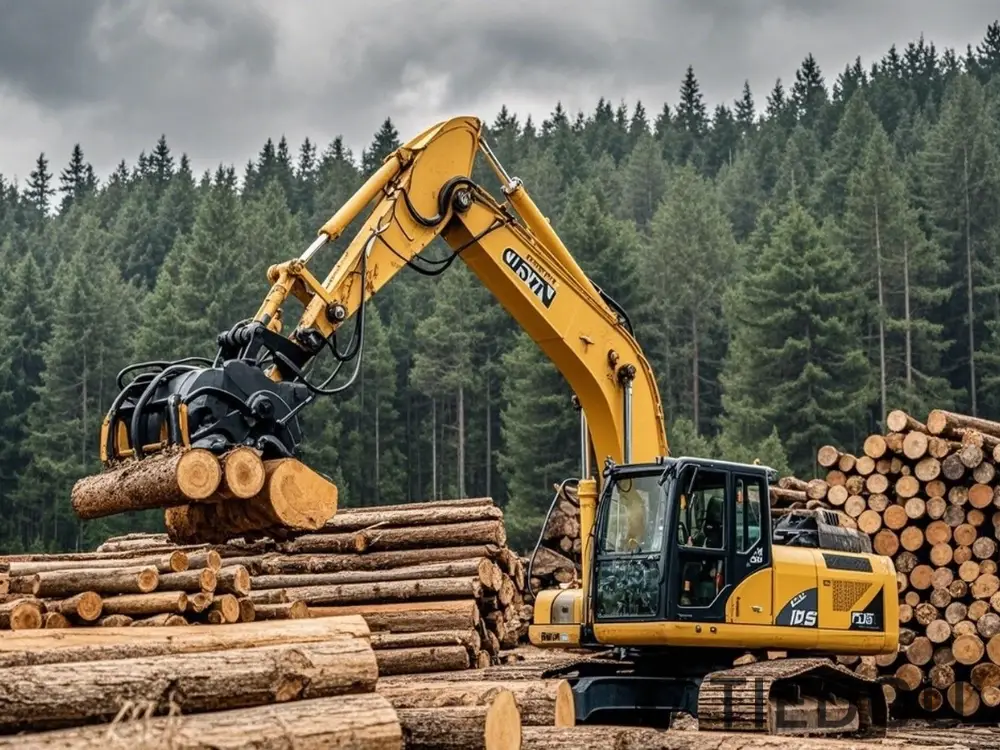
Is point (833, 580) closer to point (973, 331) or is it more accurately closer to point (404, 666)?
point (404, 666)

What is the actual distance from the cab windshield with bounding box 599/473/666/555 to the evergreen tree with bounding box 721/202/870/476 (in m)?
37.7

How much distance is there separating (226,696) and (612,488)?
5.33 metres

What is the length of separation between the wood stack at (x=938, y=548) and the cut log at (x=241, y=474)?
28.0 ft

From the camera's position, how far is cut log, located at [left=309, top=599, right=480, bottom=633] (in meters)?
15.8

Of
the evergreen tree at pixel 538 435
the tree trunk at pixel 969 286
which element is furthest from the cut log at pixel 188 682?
the tree trunk at pixel 969 286

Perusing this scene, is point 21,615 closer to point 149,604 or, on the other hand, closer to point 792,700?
point 149,604

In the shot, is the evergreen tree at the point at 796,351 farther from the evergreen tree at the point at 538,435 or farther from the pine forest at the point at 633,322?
the evergreen tree at the point at 538,435

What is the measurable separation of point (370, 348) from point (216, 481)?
2072 inches

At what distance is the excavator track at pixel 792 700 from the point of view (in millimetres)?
12219

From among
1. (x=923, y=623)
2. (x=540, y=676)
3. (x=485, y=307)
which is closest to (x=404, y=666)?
(x=540, y=676)

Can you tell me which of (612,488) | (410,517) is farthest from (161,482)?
(410,517)

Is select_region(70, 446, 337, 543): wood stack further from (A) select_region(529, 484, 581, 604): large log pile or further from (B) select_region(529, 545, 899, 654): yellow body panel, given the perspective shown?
(A) select_region(529, 484, 581, 604): large log pile

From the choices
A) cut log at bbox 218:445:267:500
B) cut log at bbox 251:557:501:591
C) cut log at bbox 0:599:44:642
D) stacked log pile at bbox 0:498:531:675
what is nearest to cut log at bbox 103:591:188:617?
stacked log pile at bbox 0:498:531:675

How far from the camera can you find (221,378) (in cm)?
1115
